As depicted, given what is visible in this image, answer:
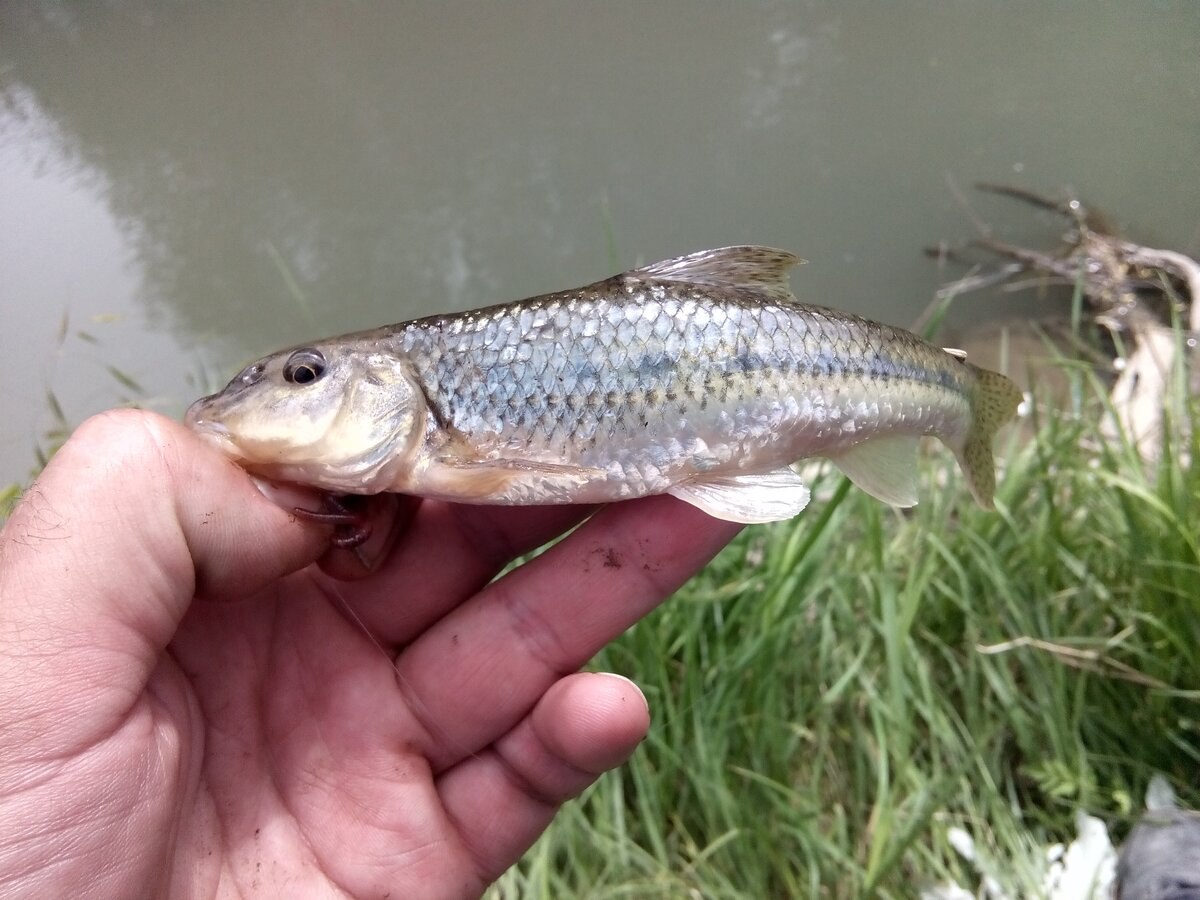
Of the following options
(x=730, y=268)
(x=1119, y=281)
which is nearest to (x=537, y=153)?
(x=1119, y=281)

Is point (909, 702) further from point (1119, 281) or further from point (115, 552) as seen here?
point (1119, 281)

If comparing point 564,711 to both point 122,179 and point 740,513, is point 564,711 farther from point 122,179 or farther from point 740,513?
point 122,179

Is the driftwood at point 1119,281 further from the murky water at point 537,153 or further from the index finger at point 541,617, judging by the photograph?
the index finger at point 541,617

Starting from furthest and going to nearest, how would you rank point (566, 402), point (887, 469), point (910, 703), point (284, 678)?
point (910, 703)
point (887, 469)
point (284, 678)
point (566, 402)

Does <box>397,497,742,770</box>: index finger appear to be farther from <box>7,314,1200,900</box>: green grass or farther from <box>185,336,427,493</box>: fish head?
<box>7,314,1200,900</box>: green grass

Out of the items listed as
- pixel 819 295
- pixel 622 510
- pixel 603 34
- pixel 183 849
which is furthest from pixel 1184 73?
pixel 183 849

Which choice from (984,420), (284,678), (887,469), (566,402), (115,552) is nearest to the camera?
(115,552)

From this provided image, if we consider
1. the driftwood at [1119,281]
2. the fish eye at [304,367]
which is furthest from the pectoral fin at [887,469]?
the driftwood at [1119,281]
